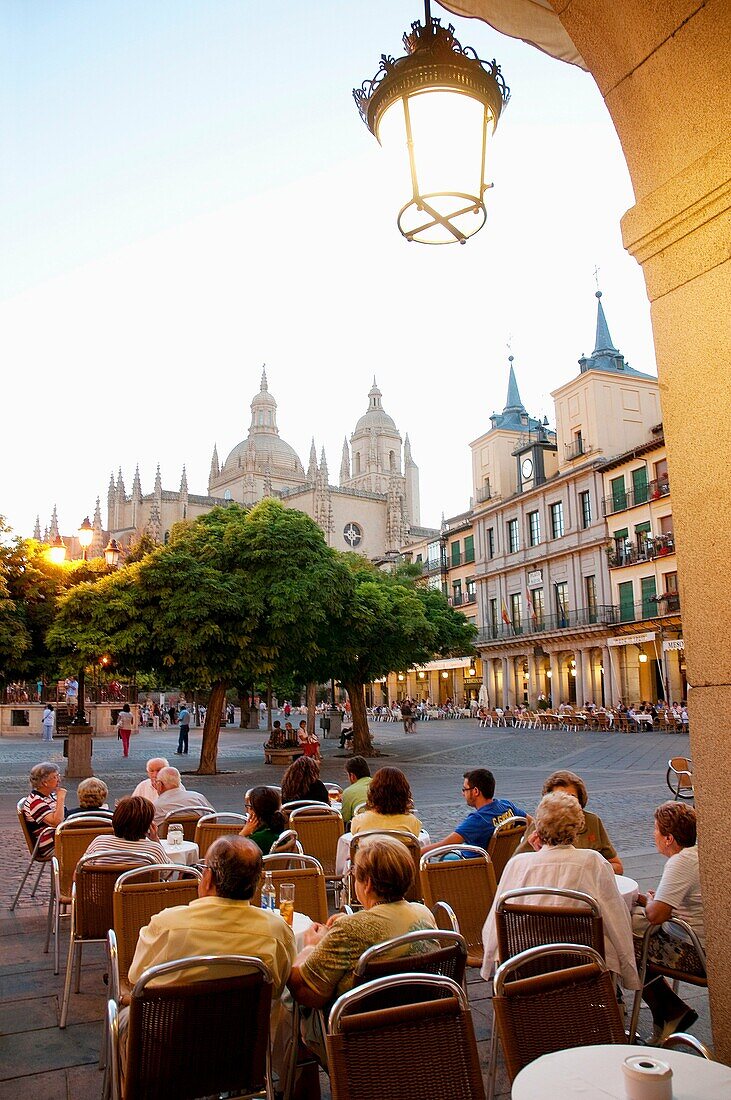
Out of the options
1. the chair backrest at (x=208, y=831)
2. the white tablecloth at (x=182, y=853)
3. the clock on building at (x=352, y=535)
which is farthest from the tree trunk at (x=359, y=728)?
the clock on building at (x=352, y=535)

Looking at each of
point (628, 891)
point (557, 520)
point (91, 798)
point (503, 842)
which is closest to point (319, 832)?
point (503, 842)

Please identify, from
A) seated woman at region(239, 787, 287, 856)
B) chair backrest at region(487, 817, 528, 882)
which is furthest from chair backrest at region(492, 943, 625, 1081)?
seated woman at region(239, 787, 287, 856)

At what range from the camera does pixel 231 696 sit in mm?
60188

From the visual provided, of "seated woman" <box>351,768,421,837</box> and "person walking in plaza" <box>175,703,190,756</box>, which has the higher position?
"seated woman" <box>351,768,421,837</box>

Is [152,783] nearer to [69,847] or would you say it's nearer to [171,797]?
[171,797]

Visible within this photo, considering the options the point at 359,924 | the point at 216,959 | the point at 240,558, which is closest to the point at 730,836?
the point at 359,924

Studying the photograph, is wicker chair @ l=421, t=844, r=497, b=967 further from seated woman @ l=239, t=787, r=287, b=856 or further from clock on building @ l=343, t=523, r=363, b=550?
clock on building @ l=343, t=523, r=363, b=550

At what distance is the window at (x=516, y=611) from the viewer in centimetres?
4789

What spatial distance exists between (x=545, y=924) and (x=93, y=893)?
272 centimetres

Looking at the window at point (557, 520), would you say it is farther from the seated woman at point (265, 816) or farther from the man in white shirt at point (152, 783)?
the seated woman at point (265, 816)

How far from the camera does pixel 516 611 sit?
49125 mm

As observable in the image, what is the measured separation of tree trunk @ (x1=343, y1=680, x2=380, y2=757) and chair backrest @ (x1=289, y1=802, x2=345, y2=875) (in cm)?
1835

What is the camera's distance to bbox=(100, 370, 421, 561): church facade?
79.0 m

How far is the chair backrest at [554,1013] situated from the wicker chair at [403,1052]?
0.17 metres
